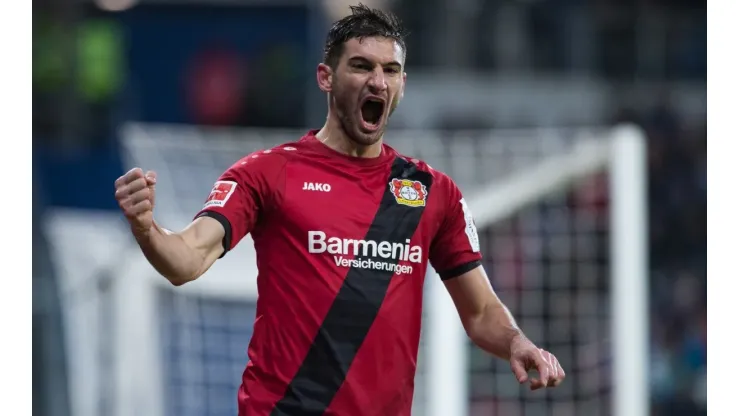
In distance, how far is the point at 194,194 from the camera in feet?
30.9

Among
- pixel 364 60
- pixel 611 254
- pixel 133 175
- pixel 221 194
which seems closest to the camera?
pixel 133 175

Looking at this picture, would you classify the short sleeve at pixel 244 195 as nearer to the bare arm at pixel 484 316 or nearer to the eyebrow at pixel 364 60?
the eyebrow at pixel 364 60

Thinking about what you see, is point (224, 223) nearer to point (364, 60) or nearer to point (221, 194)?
point (221, 194)

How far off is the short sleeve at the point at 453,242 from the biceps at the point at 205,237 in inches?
35.2

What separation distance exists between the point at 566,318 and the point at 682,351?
6337 mm

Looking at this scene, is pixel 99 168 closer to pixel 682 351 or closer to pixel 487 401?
pixel 682 351

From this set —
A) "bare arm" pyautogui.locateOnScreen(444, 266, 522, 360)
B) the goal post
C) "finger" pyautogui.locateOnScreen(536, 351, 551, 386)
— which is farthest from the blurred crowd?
"finger" pyautogui.locateOnScreen(536, 351, 551, 386)

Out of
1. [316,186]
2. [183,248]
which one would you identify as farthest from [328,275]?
[183,248]

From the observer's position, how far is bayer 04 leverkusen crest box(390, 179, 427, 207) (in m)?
4.65

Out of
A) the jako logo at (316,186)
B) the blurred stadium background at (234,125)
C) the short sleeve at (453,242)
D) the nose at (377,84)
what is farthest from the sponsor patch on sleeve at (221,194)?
the blurred stadium background at (234,125)

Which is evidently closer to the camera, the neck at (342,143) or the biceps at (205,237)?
the biceps at (205,237)

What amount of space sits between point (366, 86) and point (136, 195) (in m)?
1.10

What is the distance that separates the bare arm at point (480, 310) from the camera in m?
4.75

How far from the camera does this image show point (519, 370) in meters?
4.37
